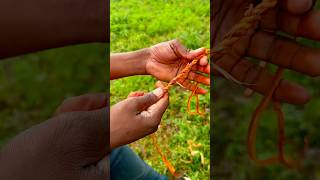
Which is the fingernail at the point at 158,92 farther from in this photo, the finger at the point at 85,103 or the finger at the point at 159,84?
the finger at the point at 85,103

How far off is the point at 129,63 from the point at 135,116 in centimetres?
14

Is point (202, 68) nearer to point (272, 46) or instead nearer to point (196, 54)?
point (196, 54)

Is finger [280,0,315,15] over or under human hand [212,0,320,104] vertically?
over

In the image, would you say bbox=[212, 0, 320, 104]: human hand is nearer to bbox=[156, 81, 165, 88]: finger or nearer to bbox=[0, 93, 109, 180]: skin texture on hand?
bbox=[156, 81, 165, 88]: finger

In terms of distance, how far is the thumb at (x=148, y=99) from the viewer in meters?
1.33

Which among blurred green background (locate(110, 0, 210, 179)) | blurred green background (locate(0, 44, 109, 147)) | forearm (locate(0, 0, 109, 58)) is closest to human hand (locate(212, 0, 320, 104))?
blurred green background (locate(110, 0, 210, 179))

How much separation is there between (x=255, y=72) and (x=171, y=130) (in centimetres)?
24

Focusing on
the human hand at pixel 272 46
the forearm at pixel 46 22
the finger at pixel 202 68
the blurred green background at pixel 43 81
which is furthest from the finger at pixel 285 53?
the blurred green background at pixel 43 81

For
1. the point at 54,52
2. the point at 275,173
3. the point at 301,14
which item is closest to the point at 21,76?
the point at 54,52

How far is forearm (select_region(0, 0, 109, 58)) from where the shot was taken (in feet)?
4.33

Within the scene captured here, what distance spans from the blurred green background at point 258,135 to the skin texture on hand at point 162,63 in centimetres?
45

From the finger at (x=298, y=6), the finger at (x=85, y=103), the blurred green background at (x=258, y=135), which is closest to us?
the finger at (x=298, y=6)

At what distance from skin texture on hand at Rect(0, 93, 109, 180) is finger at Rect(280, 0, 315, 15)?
0.46m

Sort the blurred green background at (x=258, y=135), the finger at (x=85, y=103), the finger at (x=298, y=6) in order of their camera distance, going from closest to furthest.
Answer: the finger at (x=298, y=6) < the finger at (x=85, y=103) < the blurred green background at (x=258, y=135)
